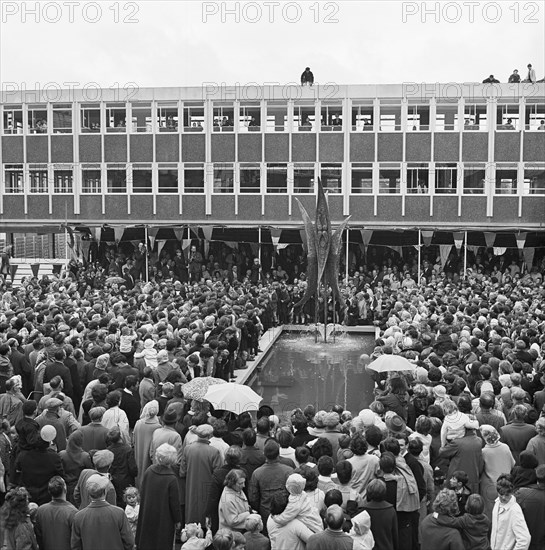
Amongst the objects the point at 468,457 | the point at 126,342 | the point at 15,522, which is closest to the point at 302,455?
the point at 468,457

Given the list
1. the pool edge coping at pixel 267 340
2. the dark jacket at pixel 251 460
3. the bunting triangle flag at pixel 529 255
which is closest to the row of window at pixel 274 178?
the bunting triangle flag at pixel 529 255

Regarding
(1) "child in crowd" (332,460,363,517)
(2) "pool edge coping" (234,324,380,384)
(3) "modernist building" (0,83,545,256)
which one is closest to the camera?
(1) "child in crowd" (332,460,363,517)

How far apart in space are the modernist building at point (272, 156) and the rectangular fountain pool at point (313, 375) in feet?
37.0

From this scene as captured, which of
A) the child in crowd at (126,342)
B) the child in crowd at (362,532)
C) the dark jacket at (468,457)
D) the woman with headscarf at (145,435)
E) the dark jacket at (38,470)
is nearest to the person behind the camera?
the child in crowd at (362,532)

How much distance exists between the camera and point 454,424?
345 inches

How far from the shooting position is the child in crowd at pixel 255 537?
6648mm

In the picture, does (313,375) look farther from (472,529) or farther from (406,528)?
(472,529)

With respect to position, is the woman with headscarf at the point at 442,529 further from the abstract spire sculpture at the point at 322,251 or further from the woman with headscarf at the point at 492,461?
the abstract spire sculpture at the point at 322,251

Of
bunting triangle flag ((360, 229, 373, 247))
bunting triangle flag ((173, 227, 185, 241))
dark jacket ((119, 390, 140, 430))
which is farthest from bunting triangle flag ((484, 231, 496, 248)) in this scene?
dark jacket ((119, 390, 140, 430))

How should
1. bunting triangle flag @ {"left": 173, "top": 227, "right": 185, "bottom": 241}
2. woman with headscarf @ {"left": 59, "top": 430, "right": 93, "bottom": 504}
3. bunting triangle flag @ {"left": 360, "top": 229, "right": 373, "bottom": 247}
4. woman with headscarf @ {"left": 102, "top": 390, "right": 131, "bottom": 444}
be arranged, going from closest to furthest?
woman with headscarf @ {"left": 59, "top": 430, "right": 93, "bottom": 504} < woman with headscarf @ {"left": 102, "top": 390, "right": 131, "bottom": 444} < bunting triangle flag @ {"left": 173, "top": 227, "right": 185, "bottom": 241} < bunting triangle flag @ {"left": 360, "top": 229, "right": 373, "bottom": 247}

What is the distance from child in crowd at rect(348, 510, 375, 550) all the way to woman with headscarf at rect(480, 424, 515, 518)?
2419mm

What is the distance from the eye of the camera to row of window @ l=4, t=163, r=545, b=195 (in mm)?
34688

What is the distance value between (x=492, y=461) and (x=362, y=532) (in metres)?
2.52

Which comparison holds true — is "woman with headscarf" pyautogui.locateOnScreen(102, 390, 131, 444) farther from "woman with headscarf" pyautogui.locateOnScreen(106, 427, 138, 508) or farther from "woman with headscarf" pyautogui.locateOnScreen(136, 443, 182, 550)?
"woman with headscarf" pyautogui.locateOnScreen(136, 443, 182, 550)
